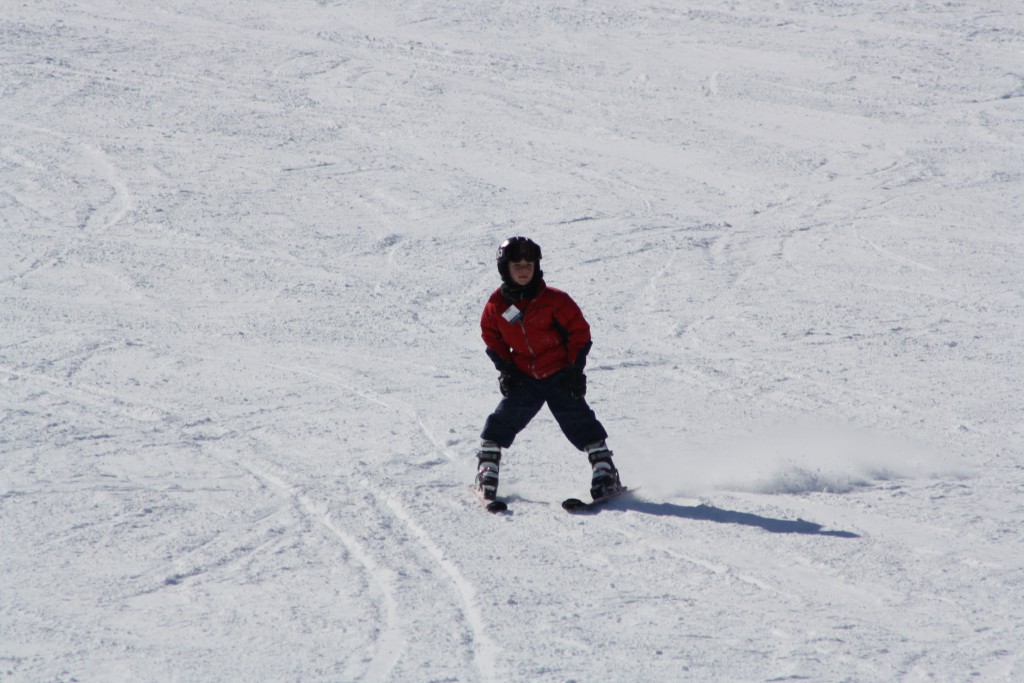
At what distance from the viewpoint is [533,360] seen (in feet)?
18.5

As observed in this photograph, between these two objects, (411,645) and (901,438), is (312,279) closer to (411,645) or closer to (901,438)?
(901,438)

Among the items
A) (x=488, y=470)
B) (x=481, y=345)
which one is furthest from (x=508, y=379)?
(x=481, y=345)

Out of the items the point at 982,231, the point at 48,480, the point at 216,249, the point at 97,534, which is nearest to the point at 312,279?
the point at 216,249

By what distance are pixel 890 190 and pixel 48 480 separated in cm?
974

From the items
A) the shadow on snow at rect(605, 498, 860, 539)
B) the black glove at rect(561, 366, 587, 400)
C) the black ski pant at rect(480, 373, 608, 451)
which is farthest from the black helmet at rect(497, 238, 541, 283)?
the shadow on snow at rect(605, 498, 860, 539)

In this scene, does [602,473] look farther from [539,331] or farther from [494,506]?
[539,331]

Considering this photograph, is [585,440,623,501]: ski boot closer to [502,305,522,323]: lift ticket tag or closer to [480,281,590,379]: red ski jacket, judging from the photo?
[480,281,590,379]: red ski jacket

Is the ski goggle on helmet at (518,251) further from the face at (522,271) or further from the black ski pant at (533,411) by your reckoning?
the black ski pant at (533,411)

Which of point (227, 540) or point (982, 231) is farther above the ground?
point (982, 231)

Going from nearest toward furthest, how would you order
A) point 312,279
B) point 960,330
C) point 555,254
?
point 960,330, point 312,279, point 555,254

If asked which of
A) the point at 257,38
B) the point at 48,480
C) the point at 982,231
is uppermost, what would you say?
the point at 257,38

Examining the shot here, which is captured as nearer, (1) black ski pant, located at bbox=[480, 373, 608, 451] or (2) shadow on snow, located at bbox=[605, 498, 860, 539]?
(2) shadow on snow, located at bbox=[605, 498, 860, 539]

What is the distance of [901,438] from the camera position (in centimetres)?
657

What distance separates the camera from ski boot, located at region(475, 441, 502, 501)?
5.58m
